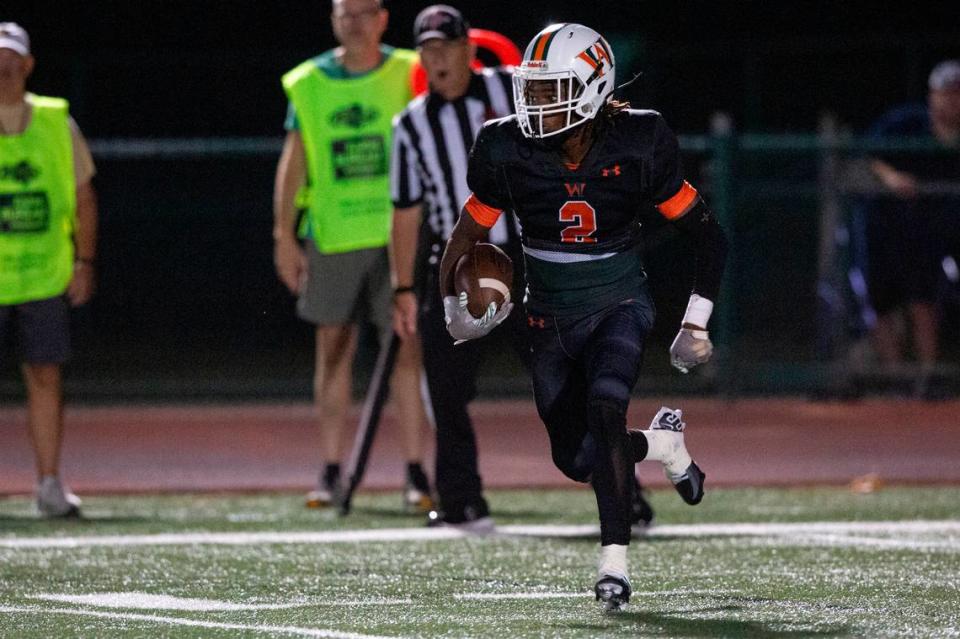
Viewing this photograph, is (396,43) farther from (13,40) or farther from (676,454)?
(676,454)

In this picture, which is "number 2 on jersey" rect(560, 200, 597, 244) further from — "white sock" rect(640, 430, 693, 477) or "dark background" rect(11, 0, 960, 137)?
"dark background" rect(11, 0, 960, 137)

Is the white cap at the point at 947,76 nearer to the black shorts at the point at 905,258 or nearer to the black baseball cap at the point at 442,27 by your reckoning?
the black shorts at the point at 905,258

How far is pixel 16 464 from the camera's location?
11055mm

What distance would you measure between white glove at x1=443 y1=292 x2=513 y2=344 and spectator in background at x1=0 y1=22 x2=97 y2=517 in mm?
2818

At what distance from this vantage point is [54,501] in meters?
9.05

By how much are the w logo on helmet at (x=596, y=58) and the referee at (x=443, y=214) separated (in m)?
1.73

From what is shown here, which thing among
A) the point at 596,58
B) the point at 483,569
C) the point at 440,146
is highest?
the point at 596,58

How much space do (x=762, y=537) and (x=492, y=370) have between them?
6884 mm

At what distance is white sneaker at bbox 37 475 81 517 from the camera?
9.05 metres

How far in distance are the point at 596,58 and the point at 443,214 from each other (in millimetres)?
2026

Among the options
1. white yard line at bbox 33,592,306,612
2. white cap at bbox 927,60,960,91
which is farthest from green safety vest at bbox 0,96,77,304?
white cap at bbox 927,60,960,91

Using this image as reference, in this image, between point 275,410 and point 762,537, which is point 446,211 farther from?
point 275,410

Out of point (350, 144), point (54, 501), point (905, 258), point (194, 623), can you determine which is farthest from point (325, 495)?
point (905, 258)

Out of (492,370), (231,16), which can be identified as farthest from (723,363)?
(231,16)
